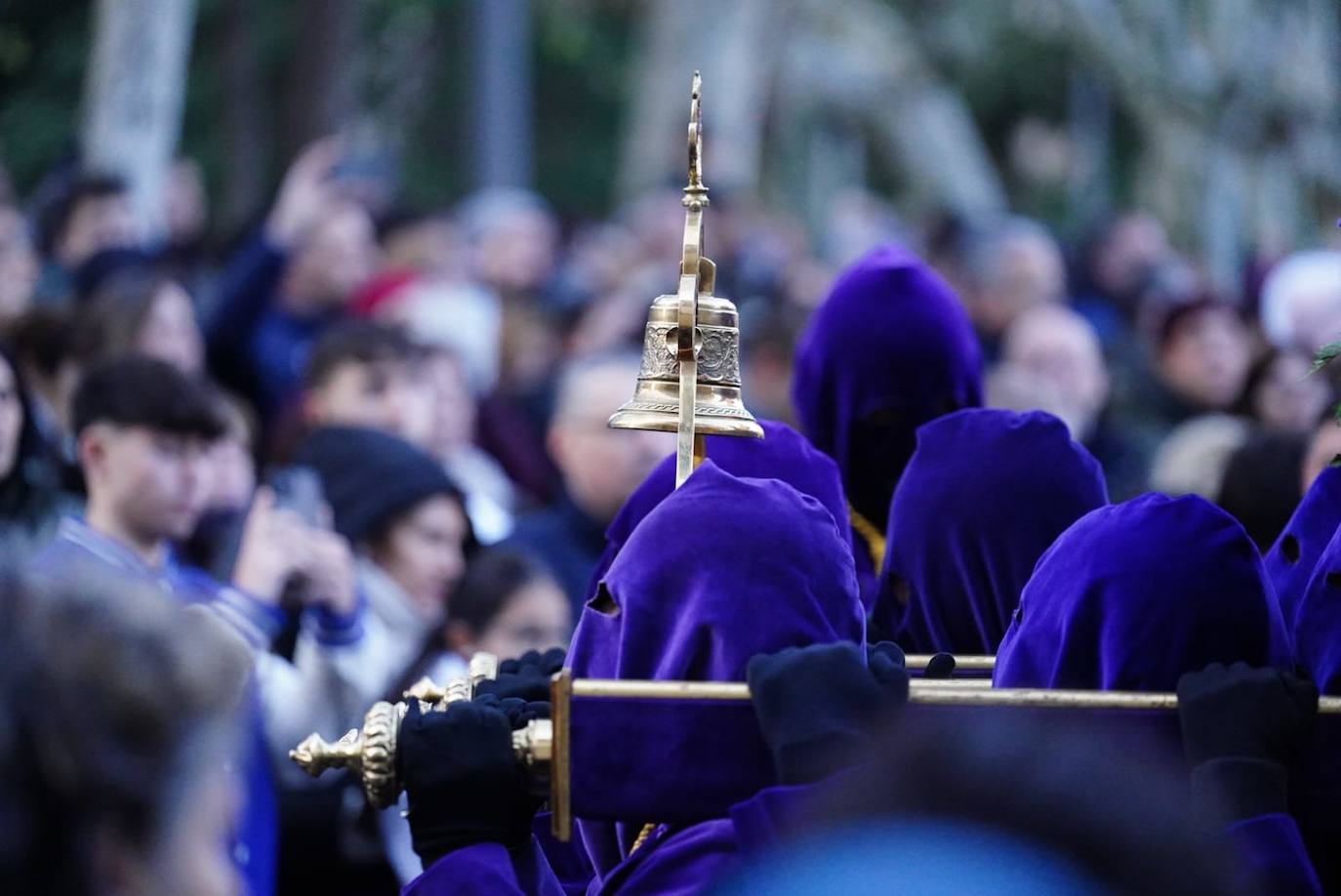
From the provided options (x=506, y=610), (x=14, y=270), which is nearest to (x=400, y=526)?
(x=506, y=610)

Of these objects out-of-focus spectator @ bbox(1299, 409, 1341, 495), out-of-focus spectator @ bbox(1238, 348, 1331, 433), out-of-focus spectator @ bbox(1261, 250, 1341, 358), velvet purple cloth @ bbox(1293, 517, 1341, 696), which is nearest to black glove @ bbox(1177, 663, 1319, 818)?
velvet purple cloth @ bbox(1293, 517, 1341, 696)

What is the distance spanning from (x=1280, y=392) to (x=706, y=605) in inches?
215

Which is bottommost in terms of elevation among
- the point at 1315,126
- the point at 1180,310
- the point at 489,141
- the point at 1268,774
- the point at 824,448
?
the point at 1268,774

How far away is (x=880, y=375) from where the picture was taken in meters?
4.46

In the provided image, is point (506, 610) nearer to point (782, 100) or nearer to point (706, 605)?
point (706, 605)

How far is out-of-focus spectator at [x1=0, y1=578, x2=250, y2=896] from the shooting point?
164 centimetres

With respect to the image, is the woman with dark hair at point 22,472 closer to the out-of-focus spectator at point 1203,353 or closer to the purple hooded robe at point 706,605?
the purple hooded robe at point 706,605

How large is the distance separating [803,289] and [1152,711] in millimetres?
9789

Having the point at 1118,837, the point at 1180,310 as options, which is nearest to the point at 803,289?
the point at 1180,310

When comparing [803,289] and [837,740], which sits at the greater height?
[803,289]

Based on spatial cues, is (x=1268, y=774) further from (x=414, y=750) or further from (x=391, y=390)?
(x=391, y=390)

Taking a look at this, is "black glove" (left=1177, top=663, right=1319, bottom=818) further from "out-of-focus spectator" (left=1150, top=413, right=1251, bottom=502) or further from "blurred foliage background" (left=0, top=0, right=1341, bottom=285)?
"blurred foliage background" (left=0, top=0, right=1341, bottom=285)

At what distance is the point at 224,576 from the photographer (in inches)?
215

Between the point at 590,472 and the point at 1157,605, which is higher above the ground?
the point at 590,472
